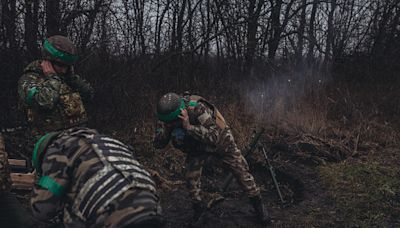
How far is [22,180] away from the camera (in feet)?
13.0

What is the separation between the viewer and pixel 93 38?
18.6 ft

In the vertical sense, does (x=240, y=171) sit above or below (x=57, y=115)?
below

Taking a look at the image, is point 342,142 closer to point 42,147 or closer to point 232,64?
point 232,64

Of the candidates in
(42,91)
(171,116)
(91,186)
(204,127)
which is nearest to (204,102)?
(204,127)

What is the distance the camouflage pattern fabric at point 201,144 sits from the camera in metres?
3.54

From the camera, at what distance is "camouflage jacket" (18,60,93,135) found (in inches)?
124

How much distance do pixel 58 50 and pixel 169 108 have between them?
110 centimetres

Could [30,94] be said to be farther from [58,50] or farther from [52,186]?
[52,186]

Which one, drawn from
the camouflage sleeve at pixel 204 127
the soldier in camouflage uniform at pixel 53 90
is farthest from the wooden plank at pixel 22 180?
the camouflage sleeve at pixel 204 127

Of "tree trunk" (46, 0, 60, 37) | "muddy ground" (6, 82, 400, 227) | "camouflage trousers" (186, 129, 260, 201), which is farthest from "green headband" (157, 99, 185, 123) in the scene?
"tree trunk" (46, 0, 60, 37)

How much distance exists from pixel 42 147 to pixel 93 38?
13.6 feet

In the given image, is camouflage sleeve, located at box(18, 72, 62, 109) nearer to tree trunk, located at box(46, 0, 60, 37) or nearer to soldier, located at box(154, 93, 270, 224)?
soldier, located at box(154, 93, 270, 224)

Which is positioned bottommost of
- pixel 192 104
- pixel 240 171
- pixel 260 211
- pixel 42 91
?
pixel 260 211

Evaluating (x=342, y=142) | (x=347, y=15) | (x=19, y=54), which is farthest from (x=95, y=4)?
(x=347, y=15)
